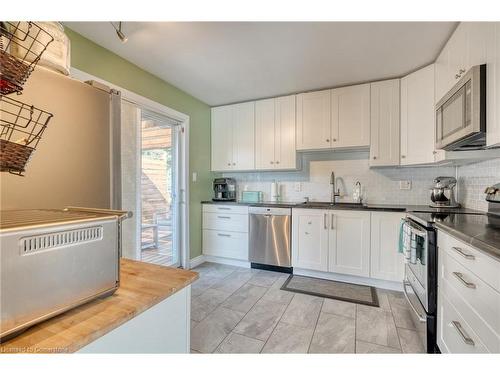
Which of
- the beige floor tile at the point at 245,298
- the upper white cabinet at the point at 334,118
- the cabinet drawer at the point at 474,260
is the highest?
the upper white cabinet at the point at 334,118

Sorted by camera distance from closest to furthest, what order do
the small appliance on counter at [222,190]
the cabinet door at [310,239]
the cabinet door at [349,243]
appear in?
1. the cabinet door at [349,243]
2. the cabinet door at [310,239]
3. the small appliance on counter at [222,190]

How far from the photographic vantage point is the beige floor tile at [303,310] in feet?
6.40

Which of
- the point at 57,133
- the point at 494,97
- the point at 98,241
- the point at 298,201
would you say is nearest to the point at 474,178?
the point at 494,97

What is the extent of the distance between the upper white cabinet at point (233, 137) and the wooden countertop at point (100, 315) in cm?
270

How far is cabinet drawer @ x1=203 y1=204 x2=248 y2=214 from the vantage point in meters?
3.21

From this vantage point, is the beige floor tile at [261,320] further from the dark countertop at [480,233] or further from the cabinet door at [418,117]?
the cabinet door at [418,117]

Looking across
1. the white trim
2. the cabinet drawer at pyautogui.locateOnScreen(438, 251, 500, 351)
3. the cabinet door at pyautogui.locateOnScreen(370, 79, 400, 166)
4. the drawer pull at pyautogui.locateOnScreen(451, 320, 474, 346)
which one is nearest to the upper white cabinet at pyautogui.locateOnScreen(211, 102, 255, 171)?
the white trim

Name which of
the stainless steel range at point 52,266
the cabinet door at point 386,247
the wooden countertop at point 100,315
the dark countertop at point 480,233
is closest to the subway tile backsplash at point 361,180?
the cabinet door at point 386,247

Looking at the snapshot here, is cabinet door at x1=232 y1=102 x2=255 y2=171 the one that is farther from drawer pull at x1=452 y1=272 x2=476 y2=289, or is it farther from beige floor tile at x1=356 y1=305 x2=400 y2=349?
drawer pull at x1=452 y1=272 x2=476 y2=289

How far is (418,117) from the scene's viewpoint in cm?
243

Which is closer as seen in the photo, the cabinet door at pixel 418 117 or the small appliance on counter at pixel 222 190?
the cabinet door at pixel 418 117

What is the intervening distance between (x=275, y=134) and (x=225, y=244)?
67.0 inches

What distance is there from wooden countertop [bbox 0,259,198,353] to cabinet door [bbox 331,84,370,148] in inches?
102
